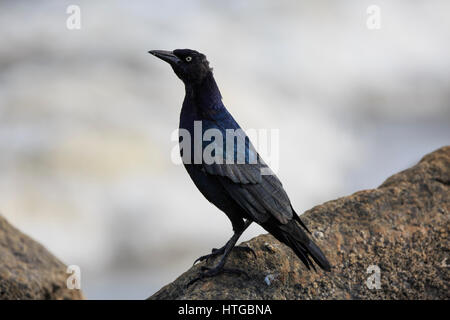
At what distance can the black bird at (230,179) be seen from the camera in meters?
5.70

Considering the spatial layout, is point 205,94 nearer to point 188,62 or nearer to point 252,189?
point 188,62

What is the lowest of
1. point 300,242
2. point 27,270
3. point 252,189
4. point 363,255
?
point 27,270

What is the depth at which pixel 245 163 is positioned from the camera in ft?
19.2

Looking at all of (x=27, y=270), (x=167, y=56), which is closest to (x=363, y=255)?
(x=167, y=56)

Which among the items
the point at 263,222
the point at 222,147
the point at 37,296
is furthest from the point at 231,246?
→ the point at 37,296

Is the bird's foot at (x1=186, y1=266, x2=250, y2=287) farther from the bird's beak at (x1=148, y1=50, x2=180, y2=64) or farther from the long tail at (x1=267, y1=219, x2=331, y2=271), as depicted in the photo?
the bird's beak at (x1=148, y1=50, x2=180, y2=64)

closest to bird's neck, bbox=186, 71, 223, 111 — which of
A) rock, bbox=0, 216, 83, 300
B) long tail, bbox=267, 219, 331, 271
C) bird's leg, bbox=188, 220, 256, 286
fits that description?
bird's leg, bbox=188, 220, 256, 286

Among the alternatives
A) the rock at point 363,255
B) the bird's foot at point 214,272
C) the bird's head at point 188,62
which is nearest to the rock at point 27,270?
the rock at point 363,255

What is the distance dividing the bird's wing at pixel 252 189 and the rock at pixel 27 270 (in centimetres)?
330

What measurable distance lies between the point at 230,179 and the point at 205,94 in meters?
0.95

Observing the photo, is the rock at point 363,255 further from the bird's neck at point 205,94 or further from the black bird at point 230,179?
the bird's neck at point 205,94

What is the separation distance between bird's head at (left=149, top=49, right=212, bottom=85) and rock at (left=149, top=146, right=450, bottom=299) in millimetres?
1816

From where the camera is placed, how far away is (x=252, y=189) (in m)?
5.75
